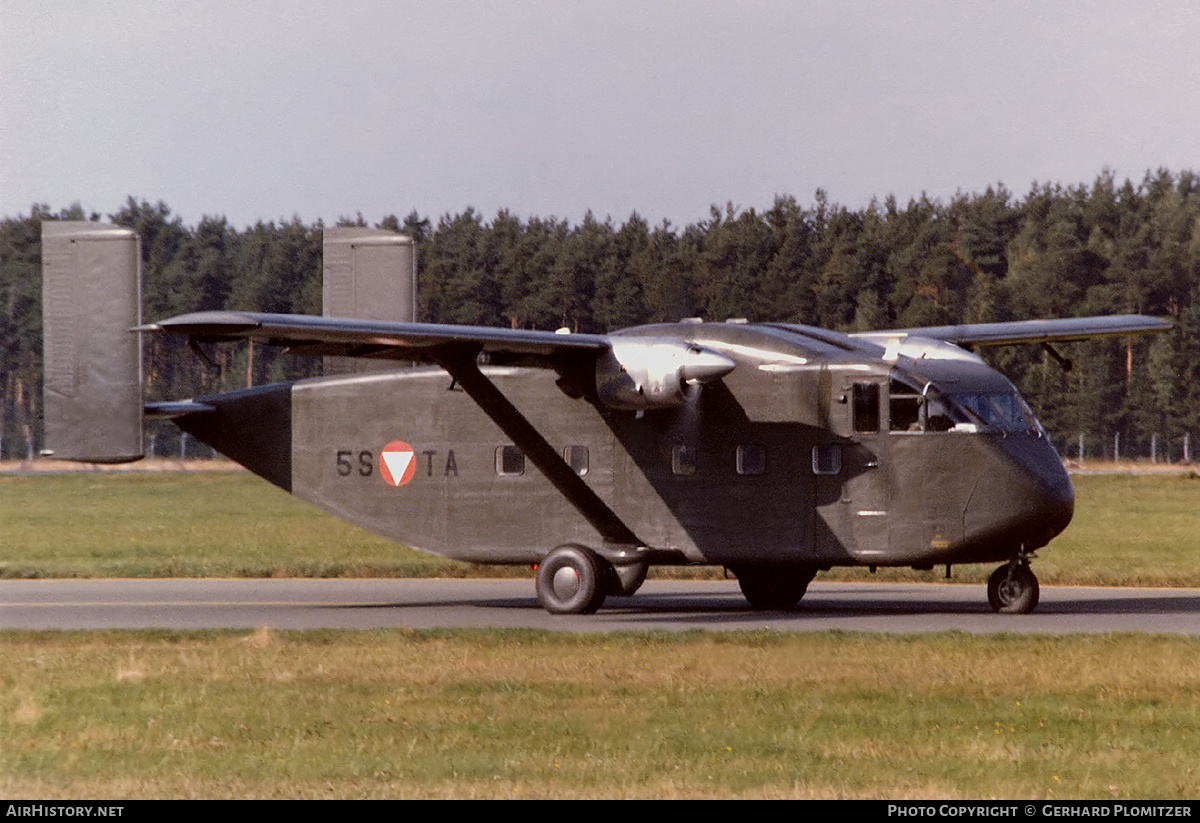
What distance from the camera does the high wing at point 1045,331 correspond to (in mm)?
24172

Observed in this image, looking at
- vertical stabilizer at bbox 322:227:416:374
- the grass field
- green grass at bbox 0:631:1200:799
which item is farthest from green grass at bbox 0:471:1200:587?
green grass at bbox 0:631:1200:799

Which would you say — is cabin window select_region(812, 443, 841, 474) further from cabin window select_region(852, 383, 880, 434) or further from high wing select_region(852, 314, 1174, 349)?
high wing select_region(852, 314, 1174, 349)

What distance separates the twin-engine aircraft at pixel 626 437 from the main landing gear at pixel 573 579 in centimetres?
3

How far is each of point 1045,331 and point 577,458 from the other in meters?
7.86

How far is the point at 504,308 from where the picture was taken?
2982 inches

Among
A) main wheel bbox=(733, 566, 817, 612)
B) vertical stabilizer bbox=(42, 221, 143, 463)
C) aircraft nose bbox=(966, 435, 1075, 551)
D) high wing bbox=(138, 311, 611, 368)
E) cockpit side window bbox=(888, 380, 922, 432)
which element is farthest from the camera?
main wheel bbox=(733, 566, 817, 612)

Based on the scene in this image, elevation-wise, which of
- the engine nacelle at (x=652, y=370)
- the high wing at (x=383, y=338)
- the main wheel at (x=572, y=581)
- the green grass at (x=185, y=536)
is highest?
the high wing at (x=383, y=338)

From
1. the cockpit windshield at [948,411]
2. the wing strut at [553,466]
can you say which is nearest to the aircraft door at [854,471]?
the cockpit windshield at [948,411]

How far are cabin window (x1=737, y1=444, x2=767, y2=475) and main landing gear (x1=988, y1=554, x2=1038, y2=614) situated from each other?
3591 millimetres

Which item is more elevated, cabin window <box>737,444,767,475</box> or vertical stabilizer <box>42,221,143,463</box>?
vertical stabilizer <box>42,221,143,463</box>

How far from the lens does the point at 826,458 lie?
21.0m

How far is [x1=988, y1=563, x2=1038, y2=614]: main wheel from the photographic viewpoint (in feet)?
70.1

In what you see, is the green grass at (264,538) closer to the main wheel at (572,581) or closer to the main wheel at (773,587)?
the main wheel at (773,587)

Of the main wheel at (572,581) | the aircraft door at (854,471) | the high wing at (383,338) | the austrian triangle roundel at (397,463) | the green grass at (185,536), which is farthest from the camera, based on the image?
→ the green grass at (185,536)
